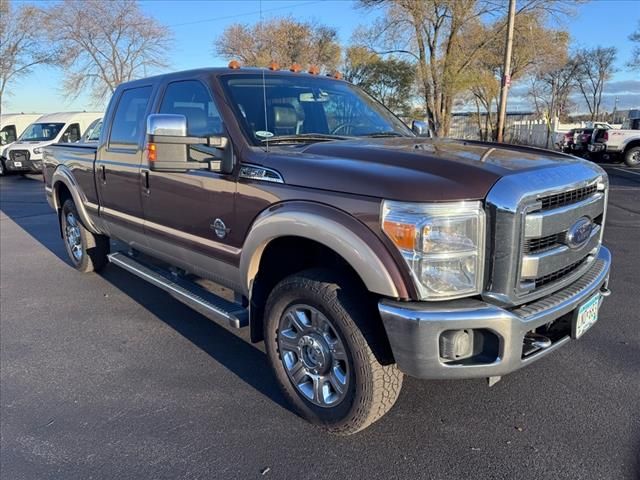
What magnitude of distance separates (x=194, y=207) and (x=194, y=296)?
0.63 meters

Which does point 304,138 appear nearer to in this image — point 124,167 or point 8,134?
point 124,167

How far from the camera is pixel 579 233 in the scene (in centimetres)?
276

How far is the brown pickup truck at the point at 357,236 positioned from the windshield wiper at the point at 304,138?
0.05ft

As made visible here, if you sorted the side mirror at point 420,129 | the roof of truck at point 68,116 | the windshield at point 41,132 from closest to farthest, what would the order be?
1. the side mirror at point 420,129
2. the windshield at point 41,132
3. the roof of truck at point 68,116

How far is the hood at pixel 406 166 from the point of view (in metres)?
2.35

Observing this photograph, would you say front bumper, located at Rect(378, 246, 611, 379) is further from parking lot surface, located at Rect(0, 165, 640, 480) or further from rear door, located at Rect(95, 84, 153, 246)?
rear door, located at Rect(95, 84, 153, 246)

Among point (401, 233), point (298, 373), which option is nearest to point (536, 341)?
point (401, 233)

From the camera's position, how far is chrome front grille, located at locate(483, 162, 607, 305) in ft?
7.66

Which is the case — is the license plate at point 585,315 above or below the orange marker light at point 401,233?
below

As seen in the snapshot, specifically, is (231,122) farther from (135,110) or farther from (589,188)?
(589,188)

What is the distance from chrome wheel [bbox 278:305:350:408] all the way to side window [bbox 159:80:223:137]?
134 centimetres

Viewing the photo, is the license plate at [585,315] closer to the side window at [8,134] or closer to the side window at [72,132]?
the side window at [72,132]

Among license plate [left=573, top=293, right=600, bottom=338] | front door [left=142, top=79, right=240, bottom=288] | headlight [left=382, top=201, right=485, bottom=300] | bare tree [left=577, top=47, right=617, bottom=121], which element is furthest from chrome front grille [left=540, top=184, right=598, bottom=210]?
bare tree [left=577, top=47, right=617, bottom=121]

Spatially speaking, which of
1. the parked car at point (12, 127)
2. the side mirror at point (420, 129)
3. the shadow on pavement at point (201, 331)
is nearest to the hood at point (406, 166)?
the side mirror at point (420, 129)
